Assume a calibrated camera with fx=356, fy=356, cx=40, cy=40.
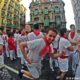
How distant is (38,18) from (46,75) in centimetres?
7545

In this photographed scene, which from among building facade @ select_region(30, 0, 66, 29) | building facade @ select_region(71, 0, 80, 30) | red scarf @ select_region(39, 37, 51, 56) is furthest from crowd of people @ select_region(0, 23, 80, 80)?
building facade @ select_region(30, 0, 66, 29)

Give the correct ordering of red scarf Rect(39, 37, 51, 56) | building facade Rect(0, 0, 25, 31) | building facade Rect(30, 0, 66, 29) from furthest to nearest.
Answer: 1. building facade Rect(30, 0, 66, 29)
2. building facade Rect(0, 0, 25, 31)
3. red scarf Rect(39, 37, 51, 56)

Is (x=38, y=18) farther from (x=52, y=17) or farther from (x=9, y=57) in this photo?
(x=9, y=57)

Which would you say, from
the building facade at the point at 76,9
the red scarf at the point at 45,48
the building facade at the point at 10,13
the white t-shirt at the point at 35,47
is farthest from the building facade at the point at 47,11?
the red scarf at the point at 45,48

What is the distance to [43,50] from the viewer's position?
784 centimetres

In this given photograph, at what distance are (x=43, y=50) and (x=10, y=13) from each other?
8255cm

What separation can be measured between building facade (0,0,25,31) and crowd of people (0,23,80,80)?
215ft

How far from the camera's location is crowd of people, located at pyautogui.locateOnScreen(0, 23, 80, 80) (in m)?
7.77

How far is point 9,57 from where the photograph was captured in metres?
20.1

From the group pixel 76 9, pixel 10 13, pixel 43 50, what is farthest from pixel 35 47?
pixel 10 13

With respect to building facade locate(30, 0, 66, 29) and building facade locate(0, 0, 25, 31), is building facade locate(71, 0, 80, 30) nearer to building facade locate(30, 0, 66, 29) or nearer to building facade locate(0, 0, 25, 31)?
building facade locate(30, 0, 66, 29)

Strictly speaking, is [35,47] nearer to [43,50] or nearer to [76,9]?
[43,50]

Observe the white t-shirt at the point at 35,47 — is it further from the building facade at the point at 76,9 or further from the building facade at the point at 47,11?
the building facade at the point at 47,11

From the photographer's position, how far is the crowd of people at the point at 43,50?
777 cm
